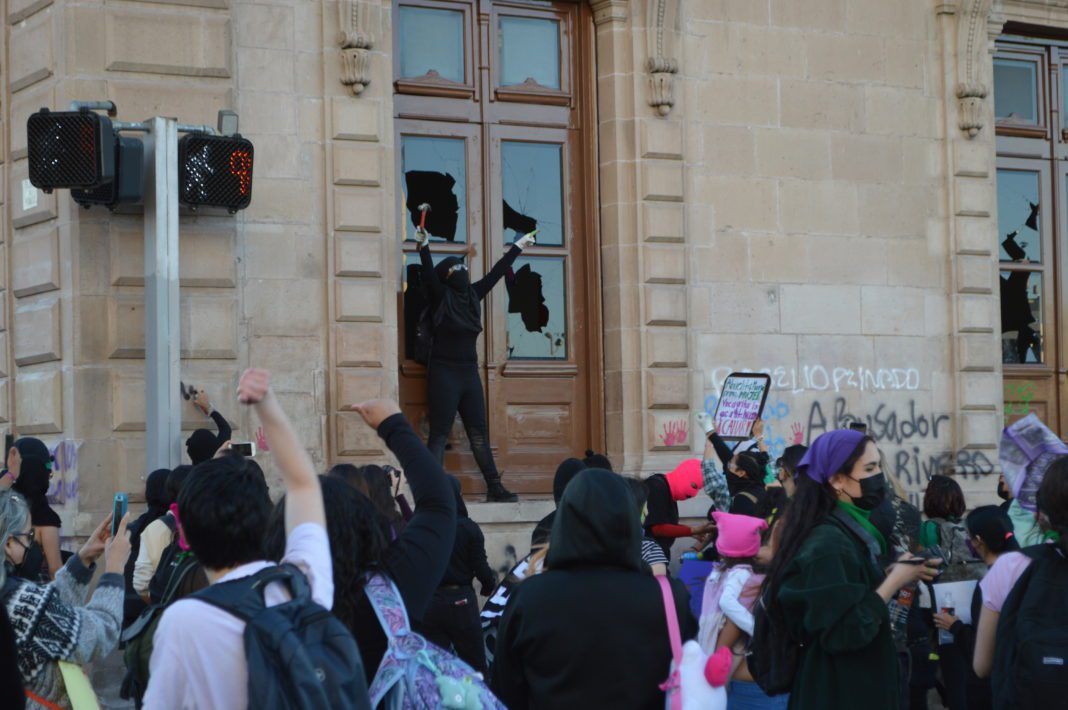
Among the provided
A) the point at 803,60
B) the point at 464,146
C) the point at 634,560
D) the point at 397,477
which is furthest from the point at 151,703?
the point at 803,60

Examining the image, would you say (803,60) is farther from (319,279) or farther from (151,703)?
(151,703)

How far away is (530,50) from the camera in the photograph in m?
13.7

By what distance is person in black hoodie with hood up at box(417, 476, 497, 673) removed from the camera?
8.70 m

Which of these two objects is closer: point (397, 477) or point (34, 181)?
point (397, 477)

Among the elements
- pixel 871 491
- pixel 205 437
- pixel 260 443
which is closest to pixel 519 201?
pixel 260 443

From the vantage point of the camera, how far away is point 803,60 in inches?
563

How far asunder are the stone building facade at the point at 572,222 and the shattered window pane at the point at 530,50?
25mm

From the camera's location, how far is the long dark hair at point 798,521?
557cm

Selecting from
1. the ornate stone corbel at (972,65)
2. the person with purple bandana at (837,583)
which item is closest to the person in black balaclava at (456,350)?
the ornate stone corbel at (972,65)

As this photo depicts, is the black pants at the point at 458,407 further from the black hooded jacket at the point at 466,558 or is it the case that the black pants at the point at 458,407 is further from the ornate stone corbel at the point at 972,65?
the ornate stone corbel at the point at 972,65

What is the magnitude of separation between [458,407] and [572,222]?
2.14 meters

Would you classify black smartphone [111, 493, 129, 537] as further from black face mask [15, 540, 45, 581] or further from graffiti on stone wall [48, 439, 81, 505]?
graffiti on stone wall [48, 439, 81, 505]

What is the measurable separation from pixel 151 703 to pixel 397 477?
5.81m

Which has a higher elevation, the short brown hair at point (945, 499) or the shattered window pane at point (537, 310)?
the shattered window pane at point (537, 310)
